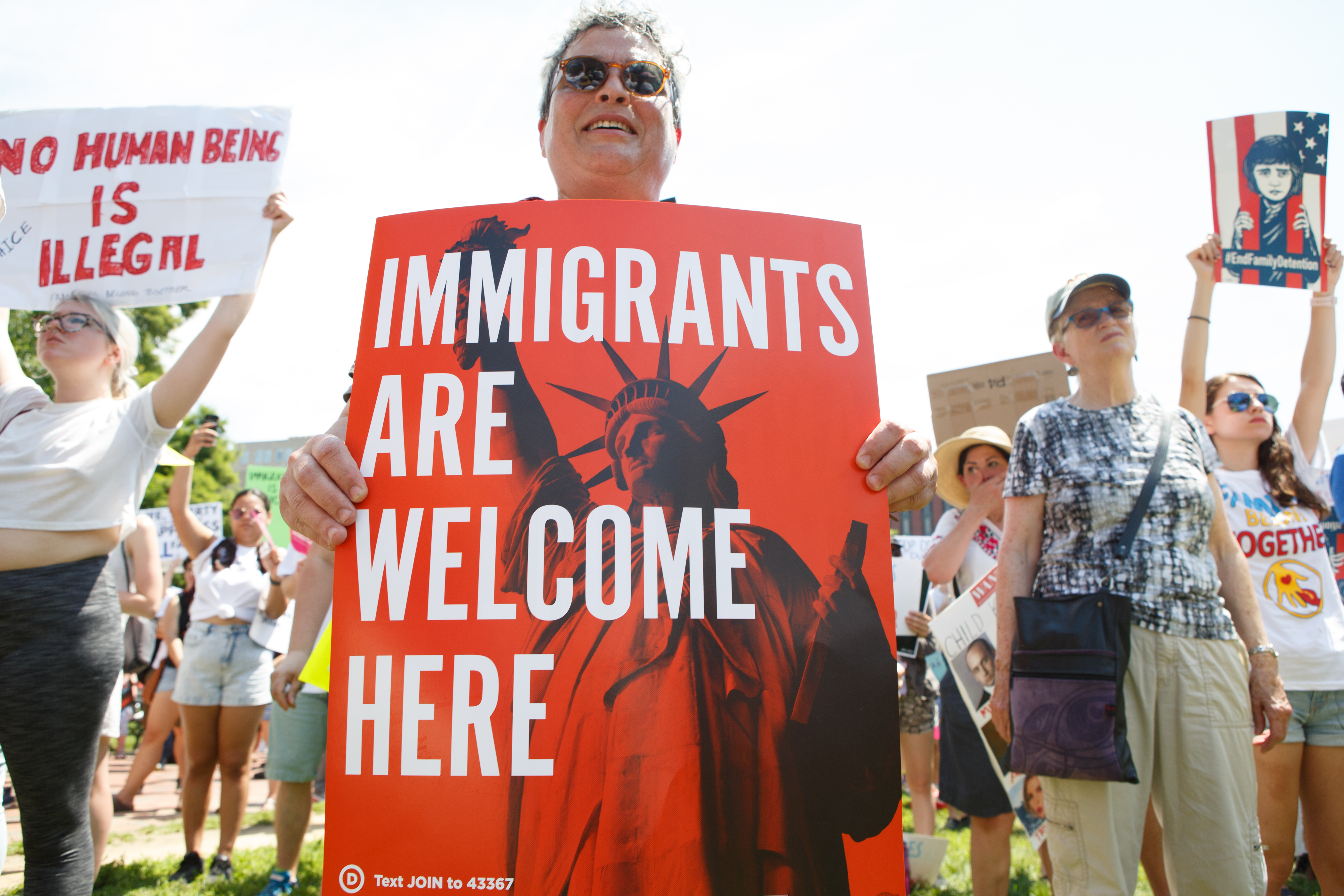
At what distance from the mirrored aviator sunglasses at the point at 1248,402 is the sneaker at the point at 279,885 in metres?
4.74

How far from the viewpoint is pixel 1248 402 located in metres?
3.59

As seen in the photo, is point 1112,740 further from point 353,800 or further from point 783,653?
point 353,800

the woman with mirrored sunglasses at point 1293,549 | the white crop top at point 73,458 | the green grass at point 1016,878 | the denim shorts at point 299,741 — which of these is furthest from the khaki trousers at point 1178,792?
the denim shorts at point 299,741

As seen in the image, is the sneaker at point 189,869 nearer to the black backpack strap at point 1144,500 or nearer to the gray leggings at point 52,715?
the gray leggings at point 52,715

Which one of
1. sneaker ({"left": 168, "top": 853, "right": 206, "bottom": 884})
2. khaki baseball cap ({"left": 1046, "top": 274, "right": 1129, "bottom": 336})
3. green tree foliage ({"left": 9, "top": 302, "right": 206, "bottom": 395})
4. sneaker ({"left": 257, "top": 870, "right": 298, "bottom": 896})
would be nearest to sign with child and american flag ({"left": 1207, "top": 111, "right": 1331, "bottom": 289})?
khaki baseball cap ({"left": 1046, "top": 274, "right": 1129, "bottom": 336})

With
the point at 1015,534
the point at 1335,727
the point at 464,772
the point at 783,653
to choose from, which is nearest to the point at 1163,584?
the point at 1015,534

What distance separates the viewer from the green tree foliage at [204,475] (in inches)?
829

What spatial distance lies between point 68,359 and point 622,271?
7.31 feet

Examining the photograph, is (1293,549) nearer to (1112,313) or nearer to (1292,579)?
(1292,579)

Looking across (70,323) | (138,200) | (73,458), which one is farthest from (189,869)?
(138,200)

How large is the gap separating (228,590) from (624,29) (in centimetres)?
445

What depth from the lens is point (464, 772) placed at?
1182 mm

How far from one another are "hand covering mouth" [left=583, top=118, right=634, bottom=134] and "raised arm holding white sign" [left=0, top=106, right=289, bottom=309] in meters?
1.85

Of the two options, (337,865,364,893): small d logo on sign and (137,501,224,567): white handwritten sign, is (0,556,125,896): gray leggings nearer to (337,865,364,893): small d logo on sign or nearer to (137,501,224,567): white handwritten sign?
(337,865,364,893): small d logo on sign
